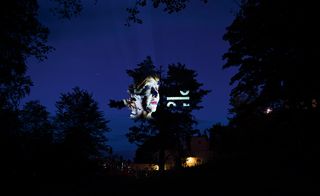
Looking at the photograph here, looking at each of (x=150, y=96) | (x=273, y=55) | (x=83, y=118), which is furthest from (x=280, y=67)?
(x=83, y=118)

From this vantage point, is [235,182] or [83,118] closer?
[235,182]

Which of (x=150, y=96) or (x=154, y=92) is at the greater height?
(x=154, y=92)

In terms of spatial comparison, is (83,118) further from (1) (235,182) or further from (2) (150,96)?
(1) (235,182)

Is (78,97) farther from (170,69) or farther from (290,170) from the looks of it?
(290,170)

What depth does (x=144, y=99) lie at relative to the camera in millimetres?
33719

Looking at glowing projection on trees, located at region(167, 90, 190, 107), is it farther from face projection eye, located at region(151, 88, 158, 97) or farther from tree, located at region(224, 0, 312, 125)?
tree, located at region(224, 0, 312, 125)

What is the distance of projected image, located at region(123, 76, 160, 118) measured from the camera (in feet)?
111

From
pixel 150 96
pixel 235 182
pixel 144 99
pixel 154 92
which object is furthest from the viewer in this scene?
pixel 154 92

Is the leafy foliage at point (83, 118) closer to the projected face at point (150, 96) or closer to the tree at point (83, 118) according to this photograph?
the tree at point (83, 118)

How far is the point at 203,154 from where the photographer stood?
59.1 metres

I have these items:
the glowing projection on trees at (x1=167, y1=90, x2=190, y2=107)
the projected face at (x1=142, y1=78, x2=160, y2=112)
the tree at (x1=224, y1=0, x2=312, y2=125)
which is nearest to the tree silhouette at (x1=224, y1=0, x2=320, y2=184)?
the tree at (x1=224, y1=0, x2=312, y2=125)

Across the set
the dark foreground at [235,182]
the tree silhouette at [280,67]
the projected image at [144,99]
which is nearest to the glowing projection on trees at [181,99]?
the projected image at [144,99]

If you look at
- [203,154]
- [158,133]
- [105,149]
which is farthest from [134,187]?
[203,154]

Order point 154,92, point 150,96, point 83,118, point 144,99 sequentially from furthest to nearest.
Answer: point 83,118, point 154,92, point 150,96, point 144,99
